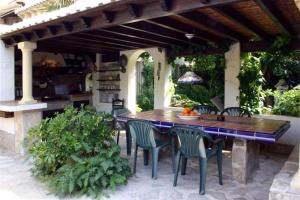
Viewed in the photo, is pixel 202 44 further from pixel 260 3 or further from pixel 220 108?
pixel 260 3

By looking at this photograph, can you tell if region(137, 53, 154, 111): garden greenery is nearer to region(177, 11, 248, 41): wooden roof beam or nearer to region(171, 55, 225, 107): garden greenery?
region(171, 55, 225, 107): garden greenery

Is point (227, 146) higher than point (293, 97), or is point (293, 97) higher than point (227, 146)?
point (293, 97)

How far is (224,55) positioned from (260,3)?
11.4ft

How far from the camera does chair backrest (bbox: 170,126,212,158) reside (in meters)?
3.82

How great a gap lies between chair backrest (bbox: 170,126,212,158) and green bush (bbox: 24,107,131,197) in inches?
38.8

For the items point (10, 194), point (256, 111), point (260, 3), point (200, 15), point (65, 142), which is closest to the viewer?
point (260, 3)

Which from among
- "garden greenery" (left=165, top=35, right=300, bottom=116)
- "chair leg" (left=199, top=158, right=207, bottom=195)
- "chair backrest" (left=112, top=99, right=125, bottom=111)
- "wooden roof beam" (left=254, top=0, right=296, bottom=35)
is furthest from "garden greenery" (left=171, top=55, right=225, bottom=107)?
"chair leg" (left=199, top=158, right=207, bottom=195)

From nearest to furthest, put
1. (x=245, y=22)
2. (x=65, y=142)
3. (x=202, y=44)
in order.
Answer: (x=65, y=142) → (x=245, y=22) → (x=202, y=44)

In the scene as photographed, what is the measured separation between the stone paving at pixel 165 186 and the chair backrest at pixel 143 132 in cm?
55

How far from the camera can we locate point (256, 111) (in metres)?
6.73

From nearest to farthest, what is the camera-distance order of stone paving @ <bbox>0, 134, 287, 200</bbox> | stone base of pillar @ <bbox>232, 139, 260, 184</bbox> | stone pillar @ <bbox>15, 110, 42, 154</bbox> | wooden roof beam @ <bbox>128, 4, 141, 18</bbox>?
1. stone paving @ <bbox>0, 134, 287, 200</bbox>
2. wooden roof beam @ <bbox>128, 4, 141, 18</bbox>
3. stone base of pillar @ <bbox>232, 139, 260, 184</bbox>
4. stone pillar @ <bbox>15, 110, 42, 154</bbox>

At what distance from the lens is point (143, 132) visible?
4445 millimetres

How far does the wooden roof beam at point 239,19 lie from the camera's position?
13.2 ft

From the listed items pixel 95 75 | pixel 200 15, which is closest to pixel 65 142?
pixel 200 15
